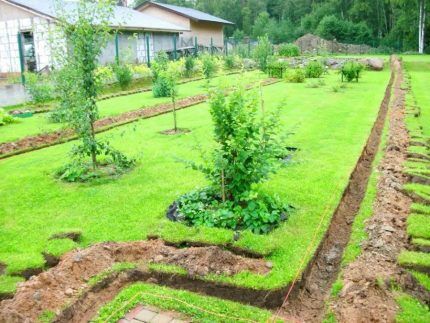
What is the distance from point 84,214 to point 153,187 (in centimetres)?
146

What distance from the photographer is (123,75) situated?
22797 mm

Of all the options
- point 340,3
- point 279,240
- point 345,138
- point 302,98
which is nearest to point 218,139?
point 279,240

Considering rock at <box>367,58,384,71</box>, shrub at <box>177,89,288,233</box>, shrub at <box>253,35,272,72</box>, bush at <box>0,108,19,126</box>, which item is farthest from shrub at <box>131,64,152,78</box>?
shrub at <box>177,89,288,233</box>

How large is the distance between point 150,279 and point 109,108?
13030mm

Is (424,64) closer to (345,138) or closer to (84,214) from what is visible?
(345,138)

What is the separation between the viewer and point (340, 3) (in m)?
65.6

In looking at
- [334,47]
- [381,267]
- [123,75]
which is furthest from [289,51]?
[381,267]

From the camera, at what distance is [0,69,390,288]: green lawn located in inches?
223

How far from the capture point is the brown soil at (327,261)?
15.2 feet

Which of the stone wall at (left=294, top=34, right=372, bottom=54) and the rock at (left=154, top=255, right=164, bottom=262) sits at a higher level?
the stone wall at (left=294, top=34, right=372, bottom=54)

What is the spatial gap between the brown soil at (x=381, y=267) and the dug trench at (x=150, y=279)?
33cm

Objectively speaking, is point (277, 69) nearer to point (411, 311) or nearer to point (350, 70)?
point (350, 70)

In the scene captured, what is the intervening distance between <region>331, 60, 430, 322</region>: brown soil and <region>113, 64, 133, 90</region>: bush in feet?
55.5

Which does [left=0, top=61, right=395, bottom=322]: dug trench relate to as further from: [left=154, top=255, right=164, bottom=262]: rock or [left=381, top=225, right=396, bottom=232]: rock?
[left=381, top=225, right=396, bottom=232]: rock
